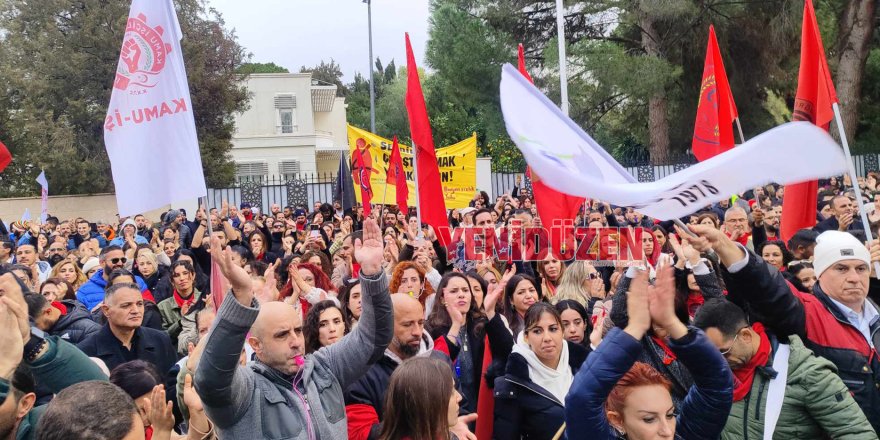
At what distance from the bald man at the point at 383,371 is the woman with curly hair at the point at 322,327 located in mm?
405

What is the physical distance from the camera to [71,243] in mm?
16844

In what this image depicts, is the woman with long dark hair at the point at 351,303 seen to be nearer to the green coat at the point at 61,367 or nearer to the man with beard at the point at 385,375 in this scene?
the man with beard at the point at 385,375

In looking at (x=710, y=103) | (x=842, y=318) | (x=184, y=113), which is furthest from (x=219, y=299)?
(x=710, y=103)

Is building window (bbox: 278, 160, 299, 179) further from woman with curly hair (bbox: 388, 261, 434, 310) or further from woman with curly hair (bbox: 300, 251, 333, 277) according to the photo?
woman with curly hair (bbox: 388, 261, 434, 310)

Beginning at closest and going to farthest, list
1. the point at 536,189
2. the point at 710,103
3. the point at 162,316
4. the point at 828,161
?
the point at 828,161
the point at 162,316
the point at 536,189
the point at 710,103

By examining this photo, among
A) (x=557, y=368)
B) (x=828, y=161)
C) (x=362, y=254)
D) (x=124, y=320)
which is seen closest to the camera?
(x=828, y=161)

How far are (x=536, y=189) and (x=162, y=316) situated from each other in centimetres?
343

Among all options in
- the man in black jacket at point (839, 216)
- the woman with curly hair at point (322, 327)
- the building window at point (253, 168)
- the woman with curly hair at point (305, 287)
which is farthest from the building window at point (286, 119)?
the woman with curly hair at point (322, 327)

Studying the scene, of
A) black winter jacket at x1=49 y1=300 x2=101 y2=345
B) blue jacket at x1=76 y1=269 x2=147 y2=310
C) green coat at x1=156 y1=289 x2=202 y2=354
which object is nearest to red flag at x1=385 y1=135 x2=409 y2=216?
blue jacket at x1=76 y1=269 x2=147 y2=310

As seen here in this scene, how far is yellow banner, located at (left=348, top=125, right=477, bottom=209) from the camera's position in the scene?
15.2m

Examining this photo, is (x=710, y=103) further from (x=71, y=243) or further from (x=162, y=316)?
(x=71, y=243)

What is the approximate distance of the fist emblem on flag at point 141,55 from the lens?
5.68 m

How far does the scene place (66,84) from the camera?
34.1 meters

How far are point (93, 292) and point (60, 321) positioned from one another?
2.38 m
